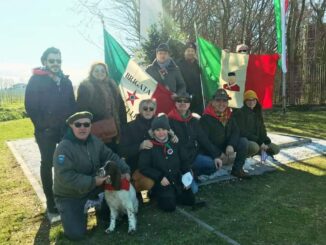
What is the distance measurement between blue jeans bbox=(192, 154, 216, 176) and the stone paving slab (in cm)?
32

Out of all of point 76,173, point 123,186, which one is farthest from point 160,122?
point 76,173

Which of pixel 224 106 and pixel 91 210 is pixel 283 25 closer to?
pixel 224 106

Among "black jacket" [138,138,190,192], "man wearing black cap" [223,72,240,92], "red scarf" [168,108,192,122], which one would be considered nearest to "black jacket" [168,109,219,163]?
"red scarf" [168,108,192,122]

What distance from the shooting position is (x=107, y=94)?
4.99 meters

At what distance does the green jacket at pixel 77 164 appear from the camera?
4098mm

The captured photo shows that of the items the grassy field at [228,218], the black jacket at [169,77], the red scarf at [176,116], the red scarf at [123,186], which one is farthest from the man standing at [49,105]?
the black jacket at [169,77]

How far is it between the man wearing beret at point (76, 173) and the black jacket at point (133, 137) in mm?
738

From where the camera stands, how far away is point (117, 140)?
525 centimetres

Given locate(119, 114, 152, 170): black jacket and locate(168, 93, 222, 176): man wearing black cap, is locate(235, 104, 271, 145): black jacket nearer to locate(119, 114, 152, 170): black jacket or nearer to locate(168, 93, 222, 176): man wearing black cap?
locate(168, 93, 222, 176): man wearing black cap

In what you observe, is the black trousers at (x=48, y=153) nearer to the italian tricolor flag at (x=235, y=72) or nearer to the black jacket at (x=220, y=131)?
the black jacket at (x=220, y=131)

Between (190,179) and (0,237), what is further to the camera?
(190,179)

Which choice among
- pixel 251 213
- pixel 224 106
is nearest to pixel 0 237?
pixel 251 213

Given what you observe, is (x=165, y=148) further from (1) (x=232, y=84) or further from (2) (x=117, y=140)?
(1) (x=232, y=84)

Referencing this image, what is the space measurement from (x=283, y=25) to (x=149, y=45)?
4.19 metres
